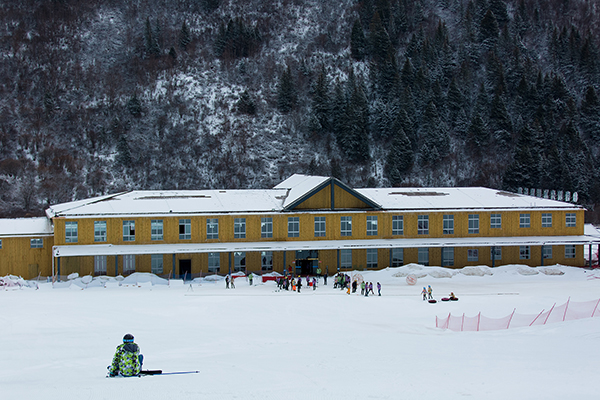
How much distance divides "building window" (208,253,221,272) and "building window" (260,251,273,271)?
11.9 ft

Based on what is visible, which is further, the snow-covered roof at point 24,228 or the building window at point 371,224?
the building window at point 371,224

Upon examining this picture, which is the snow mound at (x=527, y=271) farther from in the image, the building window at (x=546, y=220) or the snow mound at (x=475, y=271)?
the building window at (x=546, y=220)

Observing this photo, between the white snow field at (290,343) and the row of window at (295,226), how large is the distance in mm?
5458

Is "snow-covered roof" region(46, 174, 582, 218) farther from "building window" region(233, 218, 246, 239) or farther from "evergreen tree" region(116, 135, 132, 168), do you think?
"evergreen tree" region(116, 135, 132, 168)

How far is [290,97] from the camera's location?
350 feet

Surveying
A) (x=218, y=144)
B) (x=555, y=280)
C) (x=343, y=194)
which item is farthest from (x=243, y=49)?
(x=555, y=280)

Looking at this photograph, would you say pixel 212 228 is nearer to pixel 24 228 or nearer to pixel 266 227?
pixel 266 227

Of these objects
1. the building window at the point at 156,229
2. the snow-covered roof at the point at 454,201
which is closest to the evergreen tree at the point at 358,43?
the snow-covered roof at the point at 454,201

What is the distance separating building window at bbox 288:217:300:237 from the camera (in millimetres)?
50219

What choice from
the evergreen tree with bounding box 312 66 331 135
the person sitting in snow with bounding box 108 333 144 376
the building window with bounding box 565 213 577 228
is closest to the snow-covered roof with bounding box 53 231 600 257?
the building window with bounding box 565 213 577 228

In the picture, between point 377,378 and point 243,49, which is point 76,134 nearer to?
point 243,49

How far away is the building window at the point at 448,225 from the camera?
172ft

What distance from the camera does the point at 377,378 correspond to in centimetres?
1852

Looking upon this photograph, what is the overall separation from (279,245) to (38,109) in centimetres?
7137
